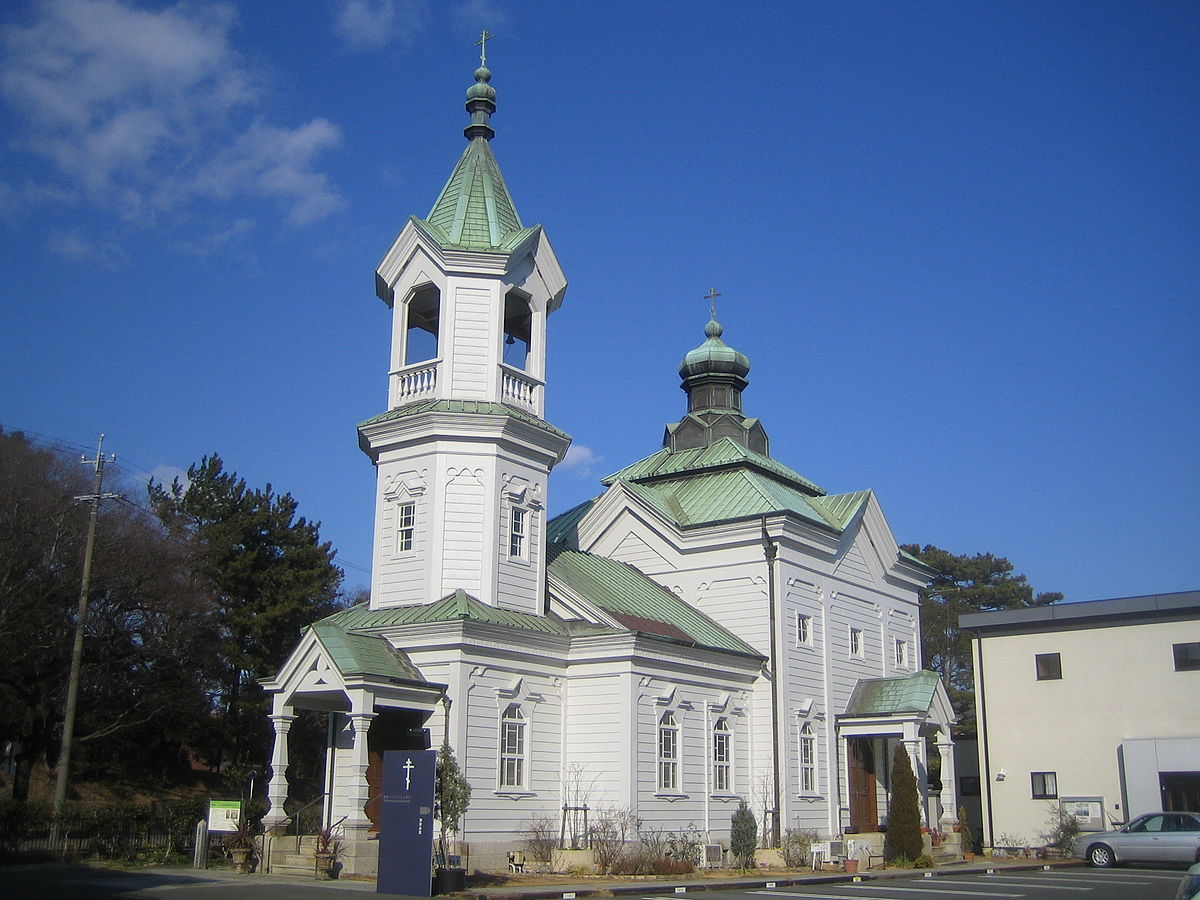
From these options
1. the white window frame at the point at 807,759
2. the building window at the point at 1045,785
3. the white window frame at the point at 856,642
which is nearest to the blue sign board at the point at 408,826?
the white window frame at the point at 807,759

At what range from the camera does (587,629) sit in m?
25.6

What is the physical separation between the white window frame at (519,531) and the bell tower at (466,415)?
3 cm

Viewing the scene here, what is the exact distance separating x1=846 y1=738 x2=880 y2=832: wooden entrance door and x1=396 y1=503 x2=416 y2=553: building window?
46.4 feet

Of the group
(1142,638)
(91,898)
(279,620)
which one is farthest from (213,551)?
(1142,638)

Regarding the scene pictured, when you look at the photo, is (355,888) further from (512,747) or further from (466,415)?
(466,415)

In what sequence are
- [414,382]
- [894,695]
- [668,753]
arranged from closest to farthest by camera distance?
[668,753] < [414,382] < [894,695]

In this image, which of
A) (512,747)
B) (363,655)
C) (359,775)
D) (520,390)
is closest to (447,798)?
(359,775)

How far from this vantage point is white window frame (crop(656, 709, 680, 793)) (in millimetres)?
25359

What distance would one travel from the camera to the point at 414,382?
2623 centimetres

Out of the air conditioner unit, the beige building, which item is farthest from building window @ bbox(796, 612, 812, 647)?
the air conditioner unit

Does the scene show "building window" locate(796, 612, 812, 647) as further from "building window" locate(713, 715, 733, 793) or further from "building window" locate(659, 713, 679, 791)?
"building window" locate(659, 713, 679, 791)

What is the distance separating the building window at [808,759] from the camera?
29484mm

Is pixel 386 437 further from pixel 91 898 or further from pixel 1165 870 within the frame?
pixel 1165 870

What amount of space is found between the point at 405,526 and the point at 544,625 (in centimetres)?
379
